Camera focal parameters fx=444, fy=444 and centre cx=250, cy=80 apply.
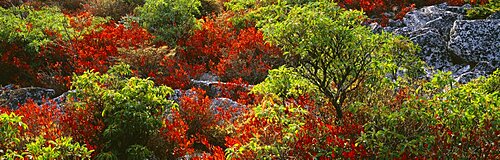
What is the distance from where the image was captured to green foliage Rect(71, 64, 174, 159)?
553 cm

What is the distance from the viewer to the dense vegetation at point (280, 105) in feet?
14.9

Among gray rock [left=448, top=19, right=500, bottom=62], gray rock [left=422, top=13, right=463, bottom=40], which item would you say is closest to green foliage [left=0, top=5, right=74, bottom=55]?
gray rock [left=422, top=13, right=463, bottom=40]

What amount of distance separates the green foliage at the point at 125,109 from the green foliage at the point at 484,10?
708 centimetres

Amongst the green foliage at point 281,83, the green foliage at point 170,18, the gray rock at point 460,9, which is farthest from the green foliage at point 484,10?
the green foliage at point 170,18

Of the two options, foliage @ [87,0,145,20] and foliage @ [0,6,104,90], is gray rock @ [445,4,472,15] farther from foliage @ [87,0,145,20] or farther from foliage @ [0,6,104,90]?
foliage @ [87,0,145,20]

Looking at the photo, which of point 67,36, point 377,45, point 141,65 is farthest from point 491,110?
point 67,36

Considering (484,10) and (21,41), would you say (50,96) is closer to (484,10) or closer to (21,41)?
(21,41)

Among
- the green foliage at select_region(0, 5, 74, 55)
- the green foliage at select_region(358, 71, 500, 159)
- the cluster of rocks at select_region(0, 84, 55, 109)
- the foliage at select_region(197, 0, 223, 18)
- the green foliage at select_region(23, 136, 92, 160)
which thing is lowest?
the green foliage at select_region(358, 71, 500, 159)

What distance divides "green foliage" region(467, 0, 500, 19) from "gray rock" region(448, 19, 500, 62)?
0.58 m

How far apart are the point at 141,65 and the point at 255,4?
14.4 feet

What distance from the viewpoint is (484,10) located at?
9.39m

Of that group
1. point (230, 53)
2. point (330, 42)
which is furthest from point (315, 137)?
point (230, 53)

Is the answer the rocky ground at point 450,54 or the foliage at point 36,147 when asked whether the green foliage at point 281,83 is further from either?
the foliage at point 36,147

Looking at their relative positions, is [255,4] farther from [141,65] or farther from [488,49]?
[488,49]
